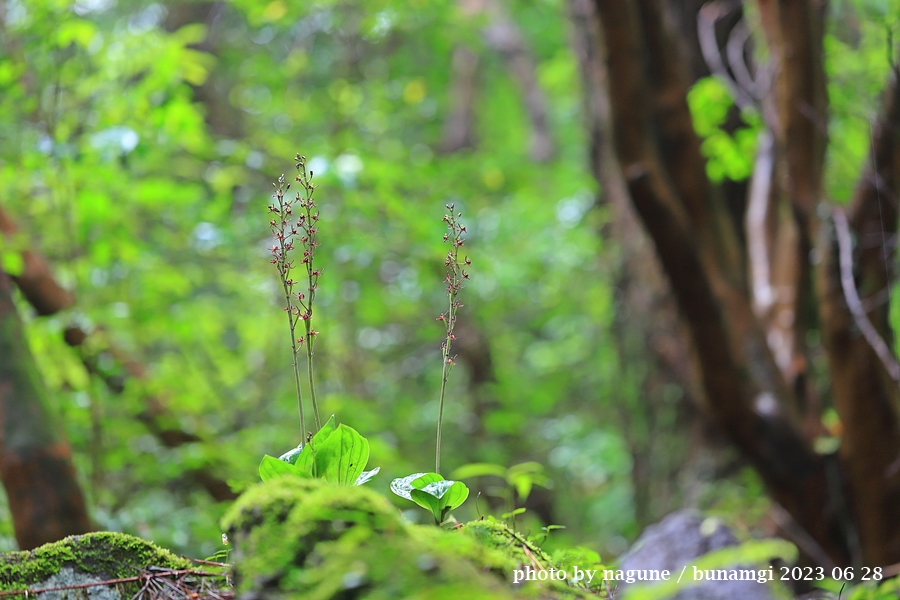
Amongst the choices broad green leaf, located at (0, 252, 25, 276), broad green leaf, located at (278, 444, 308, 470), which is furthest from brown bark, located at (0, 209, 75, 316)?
broad green leaf, located at (278, 444, 308, 470)

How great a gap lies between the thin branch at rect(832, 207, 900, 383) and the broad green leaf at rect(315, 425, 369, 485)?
256 cm

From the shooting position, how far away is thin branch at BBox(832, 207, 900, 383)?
9.98 ft

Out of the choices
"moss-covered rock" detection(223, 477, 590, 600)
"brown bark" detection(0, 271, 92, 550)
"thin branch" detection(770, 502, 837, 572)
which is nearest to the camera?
"moss-covered rock" detection(223, 477, 590, 600)

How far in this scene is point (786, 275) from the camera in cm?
406

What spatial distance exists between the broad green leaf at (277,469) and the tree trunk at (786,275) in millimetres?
2512

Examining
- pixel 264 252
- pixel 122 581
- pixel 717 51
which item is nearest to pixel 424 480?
pixel 122 581

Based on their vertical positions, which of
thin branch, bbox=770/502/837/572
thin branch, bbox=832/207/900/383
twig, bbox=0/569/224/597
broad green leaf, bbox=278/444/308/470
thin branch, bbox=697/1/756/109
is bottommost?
thin branch, bbox=770/502/837/572

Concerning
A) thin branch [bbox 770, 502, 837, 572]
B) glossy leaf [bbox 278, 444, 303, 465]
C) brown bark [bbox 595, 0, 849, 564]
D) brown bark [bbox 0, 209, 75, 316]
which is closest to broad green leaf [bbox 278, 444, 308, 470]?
glossy leaf [bbox 278, 444, 303, 465]

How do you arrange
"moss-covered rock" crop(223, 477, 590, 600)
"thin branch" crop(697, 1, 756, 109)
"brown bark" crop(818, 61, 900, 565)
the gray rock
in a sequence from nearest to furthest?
1. "moss-covered rock" crop(223, 477, 590, 600)
2. the gray rock
3. "brown bark" crop(818, 61, 900, 565)
4. "thin branch" crop(697, 1, 756, 109)

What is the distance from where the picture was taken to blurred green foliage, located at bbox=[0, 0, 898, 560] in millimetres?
3434

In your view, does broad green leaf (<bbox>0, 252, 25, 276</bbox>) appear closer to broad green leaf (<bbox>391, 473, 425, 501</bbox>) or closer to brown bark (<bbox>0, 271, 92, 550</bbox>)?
brown bark (<bbox>0, 271, 92, 550</bbox>)

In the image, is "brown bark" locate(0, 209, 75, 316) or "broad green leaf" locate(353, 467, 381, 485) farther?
"brown bark" locate(0, 209, 75, 316)

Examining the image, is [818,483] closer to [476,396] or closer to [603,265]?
[603,265]

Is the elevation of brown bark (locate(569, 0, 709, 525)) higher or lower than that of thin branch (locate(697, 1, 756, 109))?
lower
